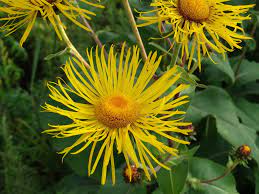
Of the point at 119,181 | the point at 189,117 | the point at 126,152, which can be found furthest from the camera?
the point at 189,117

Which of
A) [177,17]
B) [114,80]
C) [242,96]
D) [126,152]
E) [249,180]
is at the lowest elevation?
[249,180]

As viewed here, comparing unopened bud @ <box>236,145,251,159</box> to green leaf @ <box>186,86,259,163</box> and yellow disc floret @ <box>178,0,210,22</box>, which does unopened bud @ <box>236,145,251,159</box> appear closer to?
green leaf @ <box>186,86,259,163</box>

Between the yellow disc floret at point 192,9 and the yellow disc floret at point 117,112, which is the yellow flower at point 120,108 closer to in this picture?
the yellow disc floret at point 117,112

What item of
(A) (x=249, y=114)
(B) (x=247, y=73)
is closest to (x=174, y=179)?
(A) (x=249, y=114)

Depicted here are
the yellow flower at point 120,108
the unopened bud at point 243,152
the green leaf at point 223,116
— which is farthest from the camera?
the green leaf at point 223,116

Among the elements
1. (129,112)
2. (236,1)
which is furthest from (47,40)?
(129,112)

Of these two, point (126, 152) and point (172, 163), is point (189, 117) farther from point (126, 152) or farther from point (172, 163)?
point (126, 152)

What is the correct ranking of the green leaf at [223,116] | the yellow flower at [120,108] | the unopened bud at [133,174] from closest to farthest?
the yellow flower at [120,108], the unopened bud at [133,174], the green leaf at [223,116]

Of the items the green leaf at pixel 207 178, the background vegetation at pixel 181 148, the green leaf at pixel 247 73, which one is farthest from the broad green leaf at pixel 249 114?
the green leaf at pixel 207 178
